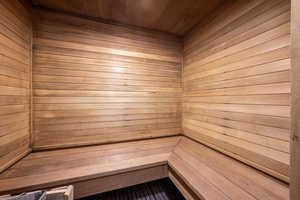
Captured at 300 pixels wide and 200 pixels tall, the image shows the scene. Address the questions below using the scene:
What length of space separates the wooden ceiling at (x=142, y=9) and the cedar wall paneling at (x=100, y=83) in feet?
0.37

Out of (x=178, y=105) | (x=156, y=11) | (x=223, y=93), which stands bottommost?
(x=178, y=105)

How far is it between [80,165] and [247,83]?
1.89 metres

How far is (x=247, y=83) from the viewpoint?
1.23 metres

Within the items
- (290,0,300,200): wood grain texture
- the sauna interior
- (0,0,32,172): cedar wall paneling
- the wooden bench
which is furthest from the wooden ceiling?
the wooden bench

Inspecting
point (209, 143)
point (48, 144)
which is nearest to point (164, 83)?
point (209, 143)

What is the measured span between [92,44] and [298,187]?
220 cm

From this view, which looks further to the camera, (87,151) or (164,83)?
(164,83)

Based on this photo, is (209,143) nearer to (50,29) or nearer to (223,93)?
(223,93)

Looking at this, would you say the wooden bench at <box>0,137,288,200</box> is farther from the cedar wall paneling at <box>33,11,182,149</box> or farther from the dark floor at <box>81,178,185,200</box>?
the dark floor at <box>81,178,185,200</box>

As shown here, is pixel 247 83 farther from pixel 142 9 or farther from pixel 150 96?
pixel 142 9

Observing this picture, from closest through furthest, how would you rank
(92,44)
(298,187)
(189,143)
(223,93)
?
(298,187)
(223,93)
(92,44)
(189,143)

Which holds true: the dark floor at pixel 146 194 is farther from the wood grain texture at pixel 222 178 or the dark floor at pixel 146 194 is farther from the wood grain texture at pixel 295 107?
the wood grain texture at pixel 295 107

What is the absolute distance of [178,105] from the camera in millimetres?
2229

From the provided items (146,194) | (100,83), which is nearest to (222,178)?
(146,194)
